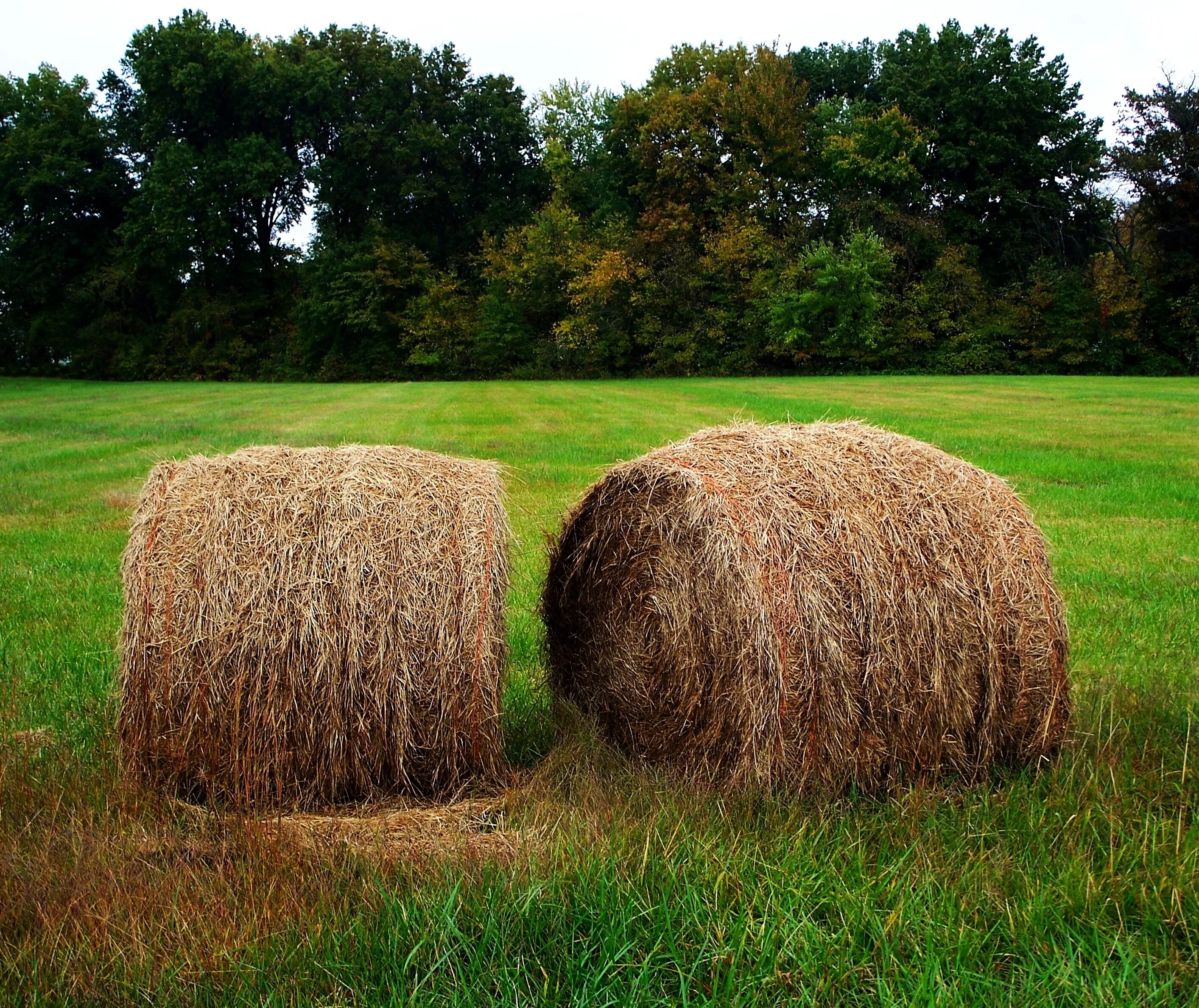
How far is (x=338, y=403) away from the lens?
24.2 meters

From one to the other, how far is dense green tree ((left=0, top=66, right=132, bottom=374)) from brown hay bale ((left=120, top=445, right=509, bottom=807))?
49.3 m

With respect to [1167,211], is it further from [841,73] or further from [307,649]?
[307,649]

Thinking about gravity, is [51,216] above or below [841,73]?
below

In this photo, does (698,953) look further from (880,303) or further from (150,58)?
(150,58)

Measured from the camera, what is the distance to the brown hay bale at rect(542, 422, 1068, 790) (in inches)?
145

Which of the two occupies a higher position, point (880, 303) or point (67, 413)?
point (880, 303)

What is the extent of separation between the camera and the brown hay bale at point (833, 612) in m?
3.68

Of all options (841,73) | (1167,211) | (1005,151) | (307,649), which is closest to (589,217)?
(841,73)

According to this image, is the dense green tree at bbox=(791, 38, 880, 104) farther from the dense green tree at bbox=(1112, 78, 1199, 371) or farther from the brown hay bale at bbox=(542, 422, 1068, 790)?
the brown hay bale at bbox=(542, 422, 1068, 790)

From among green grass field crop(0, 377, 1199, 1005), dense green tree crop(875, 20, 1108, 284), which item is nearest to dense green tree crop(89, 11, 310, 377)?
dense green tree crop(875, 20, 1108, 284)

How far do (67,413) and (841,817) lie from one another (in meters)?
23.2

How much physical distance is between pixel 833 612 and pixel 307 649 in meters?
2.03

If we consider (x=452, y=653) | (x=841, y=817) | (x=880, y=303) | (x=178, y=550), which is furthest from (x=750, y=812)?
(x=880, y=303)

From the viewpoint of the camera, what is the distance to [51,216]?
156 feet
